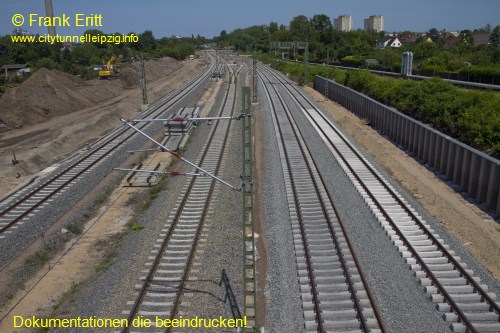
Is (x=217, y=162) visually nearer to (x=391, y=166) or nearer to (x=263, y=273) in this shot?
(x=391, y=166)

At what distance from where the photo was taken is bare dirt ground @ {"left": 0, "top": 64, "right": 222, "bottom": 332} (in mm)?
12414

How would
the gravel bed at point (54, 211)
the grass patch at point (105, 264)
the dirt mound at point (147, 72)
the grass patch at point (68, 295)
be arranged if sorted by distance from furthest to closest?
the dirt mound at point (147, 72), the gravel bed at point (54, 211), the grass patch at point (105, 264), the grass patch at point (68, 295)

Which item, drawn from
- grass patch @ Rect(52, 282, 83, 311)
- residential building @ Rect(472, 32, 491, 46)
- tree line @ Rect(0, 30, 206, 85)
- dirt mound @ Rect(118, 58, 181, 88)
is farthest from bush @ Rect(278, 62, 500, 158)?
residential building @ Rect(472, 32, 491, 46)

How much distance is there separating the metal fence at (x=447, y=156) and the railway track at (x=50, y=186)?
1878cm

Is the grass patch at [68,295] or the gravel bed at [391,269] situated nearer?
the gravel bed at [391,269]

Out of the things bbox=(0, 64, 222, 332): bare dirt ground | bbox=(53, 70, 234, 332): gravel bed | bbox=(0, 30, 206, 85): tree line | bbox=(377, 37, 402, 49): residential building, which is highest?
bbox=(377, 37, 402, 49): residential building

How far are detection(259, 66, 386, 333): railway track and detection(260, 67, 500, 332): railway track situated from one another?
66.2 inches

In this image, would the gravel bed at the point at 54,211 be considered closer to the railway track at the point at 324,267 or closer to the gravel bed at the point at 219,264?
the gravel bed at the point at 219,264

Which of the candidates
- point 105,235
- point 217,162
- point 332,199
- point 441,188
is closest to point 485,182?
point 441,188

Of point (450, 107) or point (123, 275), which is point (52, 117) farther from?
point (123, 275)

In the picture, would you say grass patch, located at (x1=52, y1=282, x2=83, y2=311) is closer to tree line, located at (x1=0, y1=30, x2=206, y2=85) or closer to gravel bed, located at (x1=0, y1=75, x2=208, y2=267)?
gravel bed, located at (x1=0, y1=75, x2=208, y2=267)

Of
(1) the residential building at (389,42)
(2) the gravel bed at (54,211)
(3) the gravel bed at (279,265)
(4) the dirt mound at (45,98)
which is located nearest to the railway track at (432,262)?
(3) the gravel bed at (279,265)

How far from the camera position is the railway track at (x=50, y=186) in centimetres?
1856

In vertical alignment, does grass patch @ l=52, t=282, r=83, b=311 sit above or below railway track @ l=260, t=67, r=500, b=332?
below
